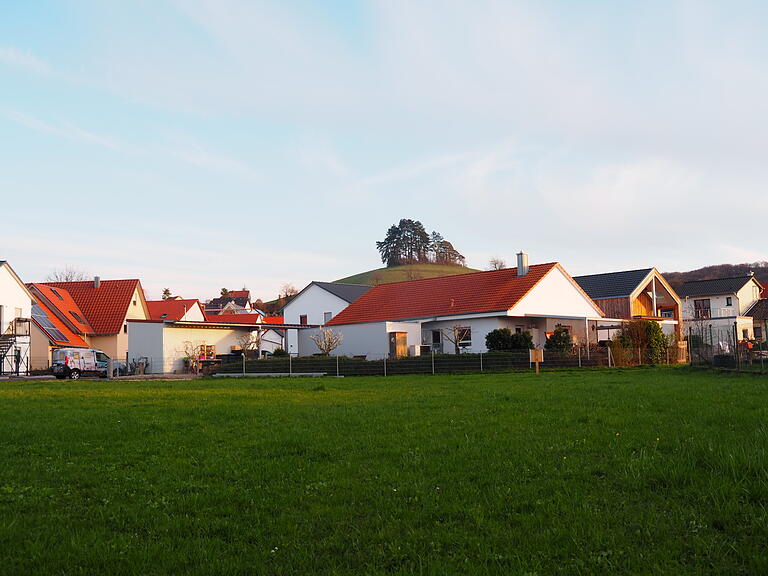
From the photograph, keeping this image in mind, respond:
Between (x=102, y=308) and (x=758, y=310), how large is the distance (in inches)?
2530

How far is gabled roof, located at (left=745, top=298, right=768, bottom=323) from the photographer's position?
69.0 m

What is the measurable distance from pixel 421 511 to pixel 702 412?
6.37 metres

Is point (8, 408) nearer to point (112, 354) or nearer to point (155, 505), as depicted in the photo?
point (155, 505)

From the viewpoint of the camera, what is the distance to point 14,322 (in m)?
46.6

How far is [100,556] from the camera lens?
16.8 ft

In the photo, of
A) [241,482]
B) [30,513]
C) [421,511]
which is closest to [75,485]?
[30,513]

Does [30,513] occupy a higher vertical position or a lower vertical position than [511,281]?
lower

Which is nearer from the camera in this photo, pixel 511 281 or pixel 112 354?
pixel 511 281

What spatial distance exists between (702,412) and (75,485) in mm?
8617

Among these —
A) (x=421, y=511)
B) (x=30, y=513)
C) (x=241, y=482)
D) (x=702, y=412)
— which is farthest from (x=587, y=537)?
(x=702, y=412)

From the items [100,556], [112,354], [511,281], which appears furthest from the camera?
[112,354]

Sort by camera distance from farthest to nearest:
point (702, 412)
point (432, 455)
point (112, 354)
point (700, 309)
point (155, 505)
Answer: point (700, 309) → point (112, 354) → point (702, 412) → point (432, 455) → point (155, 505)

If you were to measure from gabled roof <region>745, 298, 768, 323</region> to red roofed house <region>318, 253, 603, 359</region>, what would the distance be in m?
31.0

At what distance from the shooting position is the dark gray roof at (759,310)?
226ft
